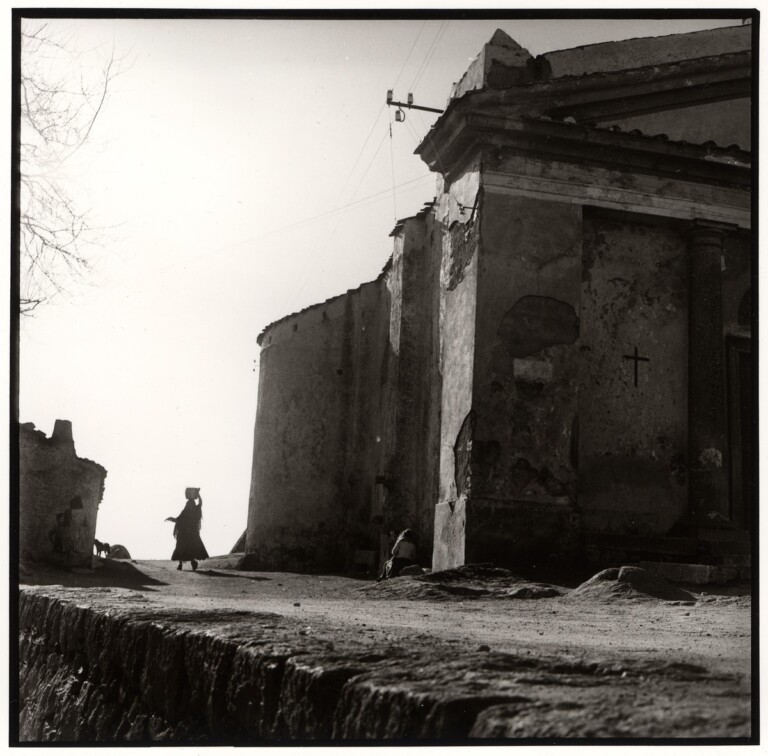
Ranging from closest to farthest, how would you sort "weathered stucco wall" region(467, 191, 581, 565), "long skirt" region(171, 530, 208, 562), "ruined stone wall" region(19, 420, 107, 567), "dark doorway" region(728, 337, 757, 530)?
"weathered stucco wall" region(467, 191, 581, 565) < "dark doorway" region(728, 337, 757, 530) < "ruined stone wall" region(19, 420, 107, 567) < "long skirt" region(171, 530, 208, 562)

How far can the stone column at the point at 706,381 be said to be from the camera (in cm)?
1109

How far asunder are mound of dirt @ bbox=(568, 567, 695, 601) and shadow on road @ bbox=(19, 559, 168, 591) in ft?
15.0

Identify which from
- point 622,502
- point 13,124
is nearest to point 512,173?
point 622,502

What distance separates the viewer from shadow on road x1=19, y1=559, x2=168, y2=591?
10.6 meters

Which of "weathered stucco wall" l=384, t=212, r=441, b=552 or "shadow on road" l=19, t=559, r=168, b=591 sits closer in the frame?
"shadow on road" l=19, t=559, r=168, b=591

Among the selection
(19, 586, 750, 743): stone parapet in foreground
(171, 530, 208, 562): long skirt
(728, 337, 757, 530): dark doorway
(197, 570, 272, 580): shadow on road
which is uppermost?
(728, 337, 757, 530): dark doorway

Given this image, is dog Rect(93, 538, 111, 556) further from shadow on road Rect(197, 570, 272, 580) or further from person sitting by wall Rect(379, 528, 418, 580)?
person sitting by wall Rect(379, 528, 418, 580)

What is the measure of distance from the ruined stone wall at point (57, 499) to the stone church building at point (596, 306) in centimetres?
452

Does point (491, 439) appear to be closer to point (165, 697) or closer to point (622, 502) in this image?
point (622, 502)

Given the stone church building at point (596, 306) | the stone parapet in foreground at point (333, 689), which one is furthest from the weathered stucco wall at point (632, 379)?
the stone parapet in foreground at point (333, 689)

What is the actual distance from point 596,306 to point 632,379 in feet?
2.96

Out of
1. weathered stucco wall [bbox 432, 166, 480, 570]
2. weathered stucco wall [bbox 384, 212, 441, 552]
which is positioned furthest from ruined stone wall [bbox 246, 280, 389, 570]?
weathered stucco wall [bbox 432, 166, 480, 570]

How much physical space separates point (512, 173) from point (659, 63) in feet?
7.76

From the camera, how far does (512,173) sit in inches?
426
